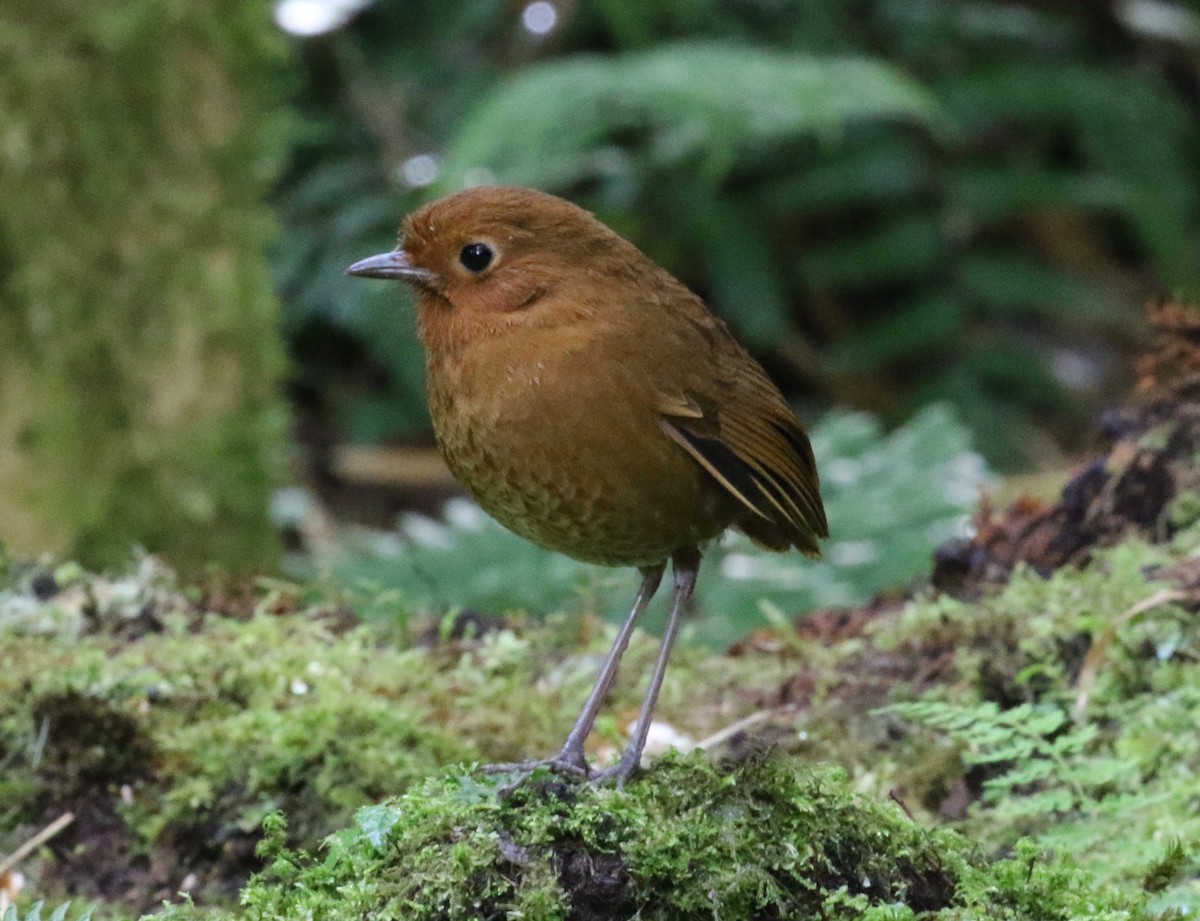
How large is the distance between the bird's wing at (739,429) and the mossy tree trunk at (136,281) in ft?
11.1

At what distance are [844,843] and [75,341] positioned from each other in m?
4.33

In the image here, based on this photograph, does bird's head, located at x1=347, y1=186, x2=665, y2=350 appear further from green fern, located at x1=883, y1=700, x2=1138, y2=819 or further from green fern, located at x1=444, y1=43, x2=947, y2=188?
green fern, located at x1=444, y1=43, x2=947, y2=188

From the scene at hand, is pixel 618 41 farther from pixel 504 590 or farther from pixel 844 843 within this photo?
pixel 844 843

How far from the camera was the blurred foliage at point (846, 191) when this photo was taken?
8.16 metres

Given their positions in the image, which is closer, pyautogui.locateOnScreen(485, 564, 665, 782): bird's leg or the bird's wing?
pyautogui.locateOnScreen(485, 564, 665, 782): bird's leg

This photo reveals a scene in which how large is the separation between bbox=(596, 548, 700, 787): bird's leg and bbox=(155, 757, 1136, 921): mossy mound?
12cm

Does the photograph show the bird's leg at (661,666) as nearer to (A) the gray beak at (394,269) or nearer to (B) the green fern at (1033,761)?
(B) the green fern at (1033,761)

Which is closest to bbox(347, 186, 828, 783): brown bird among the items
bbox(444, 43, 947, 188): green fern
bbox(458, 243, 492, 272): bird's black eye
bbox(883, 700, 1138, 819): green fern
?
bbox(458, 243, 492, 272): bird's black eye

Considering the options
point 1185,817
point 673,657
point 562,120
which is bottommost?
point 1185,817

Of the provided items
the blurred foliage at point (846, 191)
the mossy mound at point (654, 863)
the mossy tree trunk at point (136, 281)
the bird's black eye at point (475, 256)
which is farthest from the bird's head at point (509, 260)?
the blurred foliage at point (846, 191)

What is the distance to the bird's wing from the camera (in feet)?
9.28

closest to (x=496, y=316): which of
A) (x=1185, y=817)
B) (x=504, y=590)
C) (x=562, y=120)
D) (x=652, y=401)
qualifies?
(x=652, y=401)

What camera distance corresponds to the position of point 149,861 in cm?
316

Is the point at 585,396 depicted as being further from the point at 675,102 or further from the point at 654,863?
the point at 675,102
